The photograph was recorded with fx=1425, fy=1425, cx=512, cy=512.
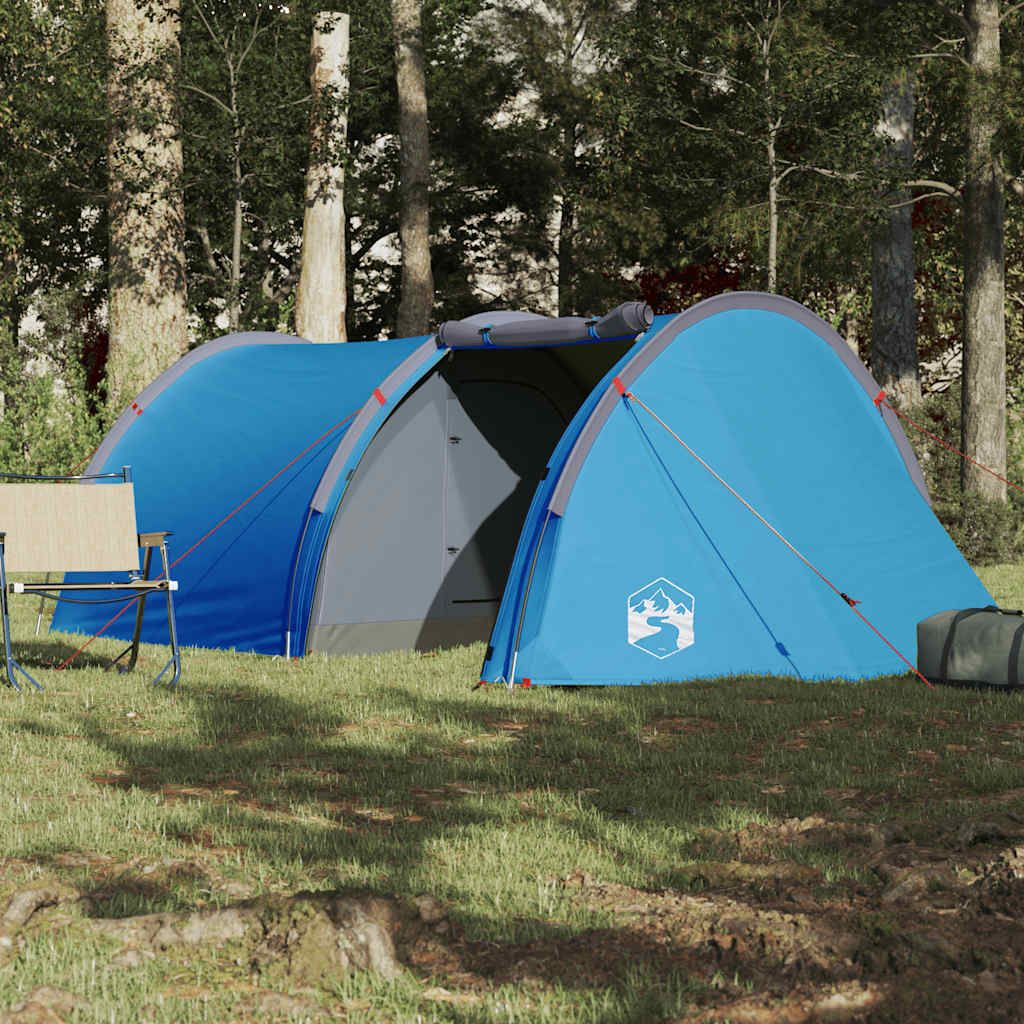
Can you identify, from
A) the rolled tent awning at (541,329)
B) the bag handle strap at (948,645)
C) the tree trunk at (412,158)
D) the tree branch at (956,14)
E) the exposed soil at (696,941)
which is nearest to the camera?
the exposed soil at (696,941)

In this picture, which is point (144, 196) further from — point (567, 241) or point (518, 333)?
point (567, 241)

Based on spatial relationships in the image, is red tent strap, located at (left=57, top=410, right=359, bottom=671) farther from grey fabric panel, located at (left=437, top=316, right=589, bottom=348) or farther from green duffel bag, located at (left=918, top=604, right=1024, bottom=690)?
green duffel bag, located at (left=918, top=604, right=1024, bottom=690)

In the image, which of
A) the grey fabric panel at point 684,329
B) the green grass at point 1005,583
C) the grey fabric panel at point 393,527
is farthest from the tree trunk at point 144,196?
the green grass at point 1005,583

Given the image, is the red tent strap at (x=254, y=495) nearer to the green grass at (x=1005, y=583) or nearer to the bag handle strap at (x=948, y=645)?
the bag handle strap at (x=948, y=645)

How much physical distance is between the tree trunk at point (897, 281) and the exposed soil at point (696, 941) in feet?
49.0

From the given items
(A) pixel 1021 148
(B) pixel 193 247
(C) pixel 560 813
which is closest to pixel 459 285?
(B) pixel 193 247

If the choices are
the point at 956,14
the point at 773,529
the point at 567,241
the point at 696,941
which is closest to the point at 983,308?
the point at 956,14

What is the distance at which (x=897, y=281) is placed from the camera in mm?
18656

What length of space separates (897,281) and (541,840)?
50.9 ft

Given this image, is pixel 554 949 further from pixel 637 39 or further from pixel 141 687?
pixel 637 39

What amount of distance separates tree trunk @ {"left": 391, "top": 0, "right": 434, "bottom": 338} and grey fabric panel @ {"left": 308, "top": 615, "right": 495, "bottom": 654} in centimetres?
1146

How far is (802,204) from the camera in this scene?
18672mm

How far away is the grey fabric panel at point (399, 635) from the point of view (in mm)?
8742

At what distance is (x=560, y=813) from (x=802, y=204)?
1511 cm
